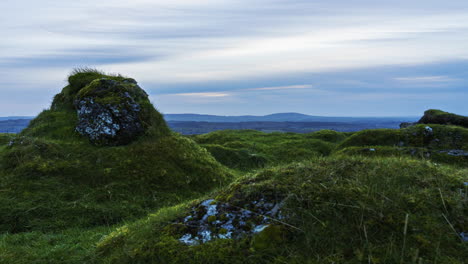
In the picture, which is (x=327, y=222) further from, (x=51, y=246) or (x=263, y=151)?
(x=263, y=151)

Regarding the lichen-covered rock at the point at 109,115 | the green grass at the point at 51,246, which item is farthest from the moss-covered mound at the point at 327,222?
the lichen-covered rock at the point at 109,115

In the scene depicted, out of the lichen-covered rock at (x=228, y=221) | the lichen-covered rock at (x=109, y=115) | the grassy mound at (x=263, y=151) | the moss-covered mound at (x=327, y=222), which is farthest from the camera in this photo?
the grassy mound at (x=263, y=151)

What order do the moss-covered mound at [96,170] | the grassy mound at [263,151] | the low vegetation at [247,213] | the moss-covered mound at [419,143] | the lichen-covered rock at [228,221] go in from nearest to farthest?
the low vegetation at [247,213] < the lichen-covered rock at [228,221] < the moss-covered mound at [96,170] < the moss-covered mound at [419,143] < the grassy mound at [263,151]

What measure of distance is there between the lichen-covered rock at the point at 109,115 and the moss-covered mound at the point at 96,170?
2.1 inches

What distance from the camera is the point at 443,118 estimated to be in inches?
872

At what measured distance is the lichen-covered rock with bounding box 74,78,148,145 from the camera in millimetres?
→ 14938

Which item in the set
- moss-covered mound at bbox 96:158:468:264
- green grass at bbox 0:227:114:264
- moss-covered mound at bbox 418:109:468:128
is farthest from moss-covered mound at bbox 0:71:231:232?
moss-covered mound at bbox 418:109:468:128

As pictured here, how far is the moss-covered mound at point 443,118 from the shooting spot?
69.6ft

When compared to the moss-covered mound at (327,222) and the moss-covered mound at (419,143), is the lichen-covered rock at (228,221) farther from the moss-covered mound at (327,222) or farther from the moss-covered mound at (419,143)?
the moss-covered mound at (419,143)

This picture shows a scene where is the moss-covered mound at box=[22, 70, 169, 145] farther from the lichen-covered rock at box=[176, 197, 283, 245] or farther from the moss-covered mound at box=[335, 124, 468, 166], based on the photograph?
the moss-covered mound at box=[335, 124, 468, 166]

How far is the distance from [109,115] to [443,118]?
23936mm

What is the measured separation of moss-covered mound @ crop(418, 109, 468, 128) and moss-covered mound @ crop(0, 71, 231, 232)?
17966mm

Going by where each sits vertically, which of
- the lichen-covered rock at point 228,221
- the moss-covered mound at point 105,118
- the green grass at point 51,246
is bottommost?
the green grass at point 51,246

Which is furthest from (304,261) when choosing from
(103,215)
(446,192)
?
(103,215)
